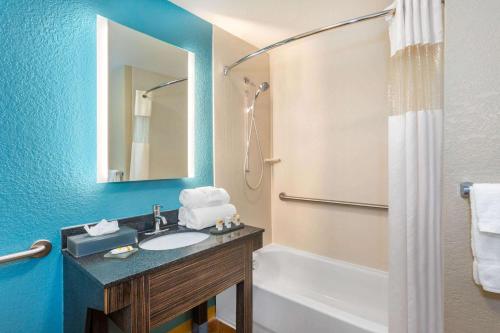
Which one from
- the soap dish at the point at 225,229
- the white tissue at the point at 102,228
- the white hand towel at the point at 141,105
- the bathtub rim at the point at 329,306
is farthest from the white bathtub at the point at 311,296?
the white hand towel at the point at 141,105

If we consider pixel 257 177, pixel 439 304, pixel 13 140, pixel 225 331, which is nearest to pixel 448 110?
pixel 439 304

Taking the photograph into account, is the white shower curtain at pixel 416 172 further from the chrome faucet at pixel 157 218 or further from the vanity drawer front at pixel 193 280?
the chrome faucet at pixel 157 218

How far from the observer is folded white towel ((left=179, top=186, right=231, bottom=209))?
159cm

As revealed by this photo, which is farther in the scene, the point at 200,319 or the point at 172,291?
the point at 200,319

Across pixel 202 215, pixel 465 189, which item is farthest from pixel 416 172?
pixel 202 215

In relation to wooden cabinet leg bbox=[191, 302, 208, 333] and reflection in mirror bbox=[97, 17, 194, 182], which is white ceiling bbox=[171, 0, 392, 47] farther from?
wooden cabinet leg bbox=[191, 302, 208, 333]

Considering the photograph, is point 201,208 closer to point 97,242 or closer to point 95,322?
point 97,242

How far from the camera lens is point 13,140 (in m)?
1.08

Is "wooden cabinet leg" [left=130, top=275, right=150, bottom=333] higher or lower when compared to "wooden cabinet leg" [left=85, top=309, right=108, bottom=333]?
higher

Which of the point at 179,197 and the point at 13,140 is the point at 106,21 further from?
the point at 179,197

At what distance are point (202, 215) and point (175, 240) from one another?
230mm

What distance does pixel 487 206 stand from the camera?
2.70ft

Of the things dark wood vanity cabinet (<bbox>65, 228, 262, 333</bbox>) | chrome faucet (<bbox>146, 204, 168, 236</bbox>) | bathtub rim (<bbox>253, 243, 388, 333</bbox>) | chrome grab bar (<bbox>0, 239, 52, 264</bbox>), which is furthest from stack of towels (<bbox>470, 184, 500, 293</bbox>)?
chrome grab bar (<bbox>0, 239, 52, 264</bbox>)

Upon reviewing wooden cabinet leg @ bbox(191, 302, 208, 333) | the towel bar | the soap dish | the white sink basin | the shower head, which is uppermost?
the shower head
